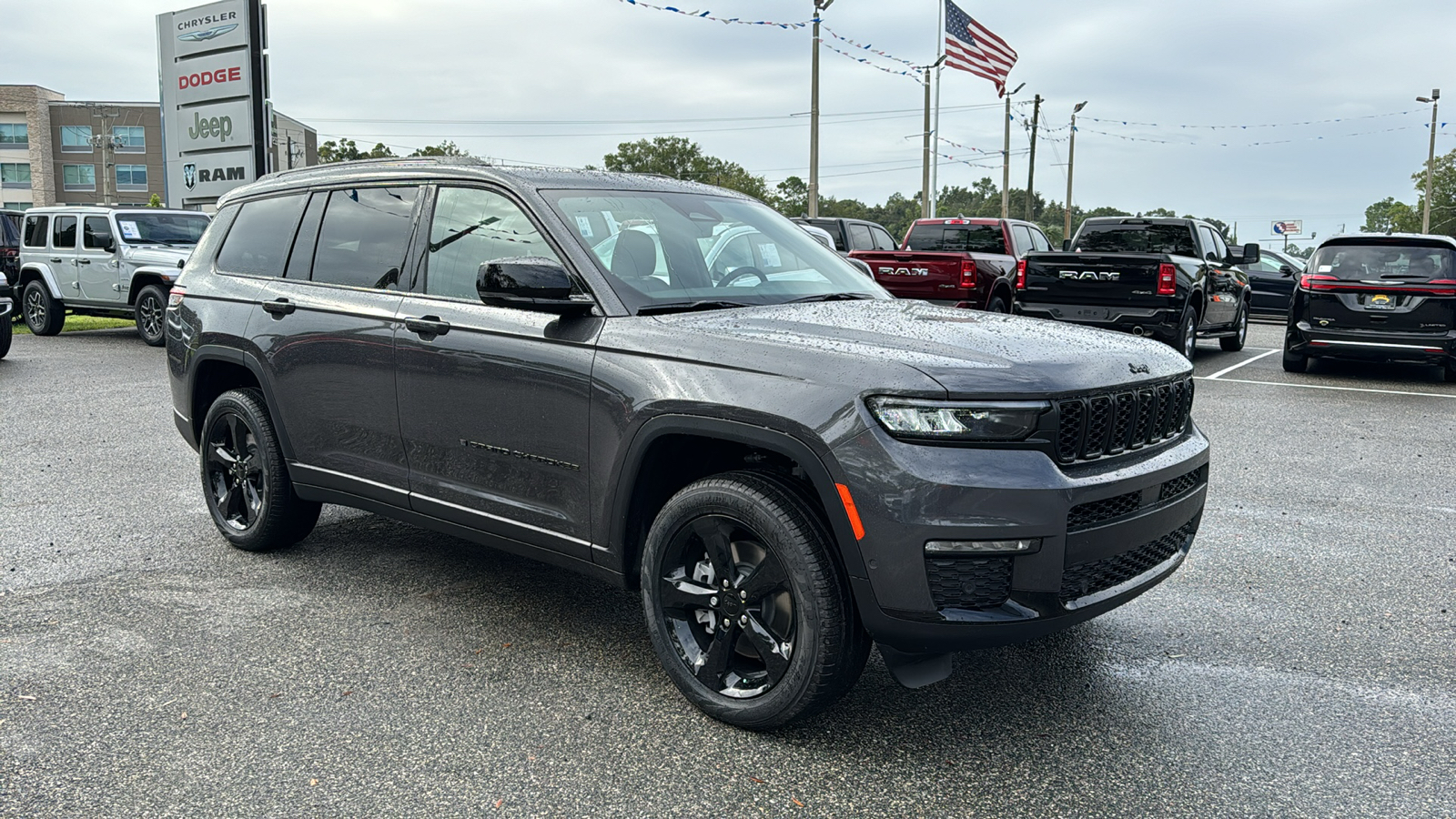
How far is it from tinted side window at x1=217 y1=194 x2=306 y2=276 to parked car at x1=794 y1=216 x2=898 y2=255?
12.5 m

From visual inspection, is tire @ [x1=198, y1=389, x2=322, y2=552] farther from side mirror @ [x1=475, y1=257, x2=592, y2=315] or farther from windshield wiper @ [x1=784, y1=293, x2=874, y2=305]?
windshield wiper @ [x1=784, y1=293, x2=874, y2=305]

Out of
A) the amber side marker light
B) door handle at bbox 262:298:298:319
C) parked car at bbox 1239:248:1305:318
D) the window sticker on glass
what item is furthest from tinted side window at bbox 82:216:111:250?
parked car at bbox 1239:248:1305:318

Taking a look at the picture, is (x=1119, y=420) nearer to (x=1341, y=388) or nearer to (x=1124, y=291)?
(x=1124, y=291)

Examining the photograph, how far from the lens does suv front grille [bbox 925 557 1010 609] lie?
2.99 metres

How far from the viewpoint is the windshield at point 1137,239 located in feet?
48.8

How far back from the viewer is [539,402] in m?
3.80

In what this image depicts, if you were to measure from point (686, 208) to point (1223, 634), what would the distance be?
267 centimetres

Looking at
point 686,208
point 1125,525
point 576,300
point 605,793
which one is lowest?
point 605,793

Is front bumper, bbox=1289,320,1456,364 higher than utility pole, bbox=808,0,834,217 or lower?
lower

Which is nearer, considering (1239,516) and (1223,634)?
(1223,634)

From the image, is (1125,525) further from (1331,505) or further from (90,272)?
(90,272)

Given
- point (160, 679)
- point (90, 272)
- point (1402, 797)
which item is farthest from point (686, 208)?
point (90, 272)

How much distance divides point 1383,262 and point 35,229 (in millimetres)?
18769

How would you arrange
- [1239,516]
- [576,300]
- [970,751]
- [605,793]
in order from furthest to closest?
[1239,516] → [576,300] → [970,751] → [605,793]
